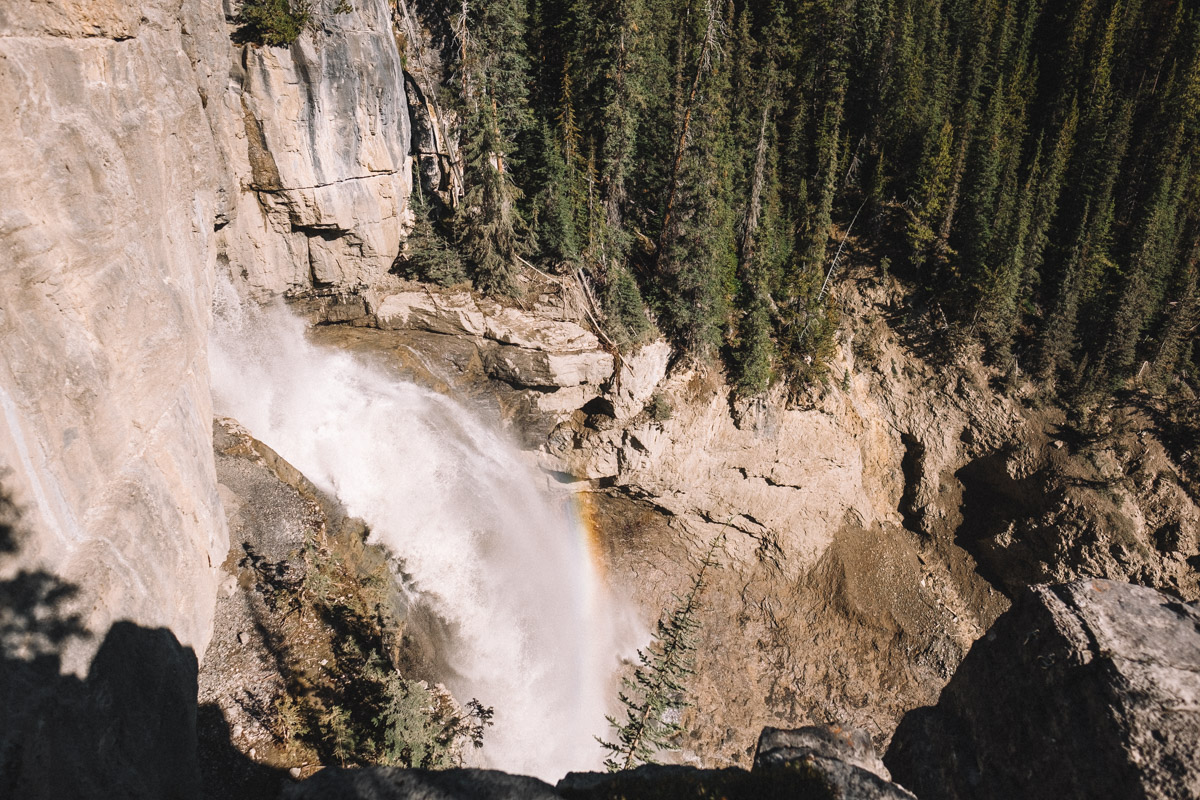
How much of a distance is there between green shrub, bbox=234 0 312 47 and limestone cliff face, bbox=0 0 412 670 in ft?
0.87

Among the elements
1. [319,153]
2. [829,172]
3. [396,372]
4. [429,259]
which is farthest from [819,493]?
[319,153]

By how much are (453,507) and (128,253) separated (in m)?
11.7

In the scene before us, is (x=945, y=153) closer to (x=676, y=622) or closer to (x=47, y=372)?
(x=676, y=622)

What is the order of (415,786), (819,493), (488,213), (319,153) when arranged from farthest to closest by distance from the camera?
(819,493) → (488,213) → (319,153) → (415,786)

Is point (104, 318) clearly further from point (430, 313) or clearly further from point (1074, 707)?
point (1074, 707)

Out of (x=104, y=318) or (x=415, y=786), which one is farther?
(x=104, y=318)

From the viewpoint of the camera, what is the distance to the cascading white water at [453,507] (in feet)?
54.9

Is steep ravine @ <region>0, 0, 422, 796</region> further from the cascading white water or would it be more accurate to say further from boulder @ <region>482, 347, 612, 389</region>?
boulder @ <region>482, 347, 612, 389</region>

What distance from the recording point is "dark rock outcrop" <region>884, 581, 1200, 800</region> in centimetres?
484

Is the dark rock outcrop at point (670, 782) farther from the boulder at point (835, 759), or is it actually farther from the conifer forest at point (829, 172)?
the conifer forest at point (829, 172)

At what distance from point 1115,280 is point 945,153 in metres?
9.64

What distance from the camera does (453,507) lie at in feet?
61.2

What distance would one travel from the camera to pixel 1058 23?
34.7m

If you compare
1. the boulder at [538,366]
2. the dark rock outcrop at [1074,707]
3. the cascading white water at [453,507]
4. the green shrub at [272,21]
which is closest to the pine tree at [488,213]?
the boulder at [538,366]
